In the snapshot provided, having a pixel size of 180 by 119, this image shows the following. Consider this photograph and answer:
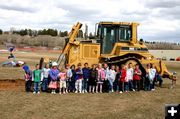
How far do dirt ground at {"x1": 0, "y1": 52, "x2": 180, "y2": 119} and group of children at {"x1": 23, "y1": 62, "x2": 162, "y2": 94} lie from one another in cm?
83

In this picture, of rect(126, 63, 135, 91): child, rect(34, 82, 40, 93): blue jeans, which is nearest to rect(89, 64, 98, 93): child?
rect(126, 63, 135, 91): child

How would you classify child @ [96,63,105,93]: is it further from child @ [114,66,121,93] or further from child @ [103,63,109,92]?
child @ [114,66,121,93]

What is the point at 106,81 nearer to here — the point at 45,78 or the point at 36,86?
the point at 45,78

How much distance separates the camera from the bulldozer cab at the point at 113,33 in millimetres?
22000

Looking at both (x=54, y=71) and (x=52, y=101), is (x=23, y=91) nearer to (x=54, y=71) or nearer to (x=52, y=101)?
(x=54, y=71)

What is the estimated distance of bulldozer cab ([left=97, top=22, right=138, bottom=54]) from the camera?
22000 millimetres

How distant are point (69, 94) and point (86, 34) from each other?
511cm

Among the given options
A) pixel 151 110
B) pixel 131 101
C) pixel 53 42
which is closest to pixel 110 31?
pixel 131 101

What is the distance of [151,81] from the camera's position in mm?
20766

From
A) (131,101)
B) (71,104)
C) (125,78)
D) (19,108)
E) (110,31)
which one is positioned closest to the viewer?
(19,108)

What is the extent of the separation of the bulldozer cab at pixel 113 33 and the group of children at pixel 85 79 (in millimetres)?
1941

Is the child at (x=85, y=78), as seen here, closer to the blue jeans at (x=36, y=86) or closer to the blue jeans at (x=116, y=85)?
the blue jeans at (x=116, y=85)

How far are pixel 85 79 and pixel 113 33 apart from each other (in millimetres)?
3810

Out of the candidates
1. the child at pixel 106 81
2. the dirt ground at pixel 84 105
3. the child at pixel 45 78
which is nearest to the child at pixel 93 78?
the child at pixel 106 81
